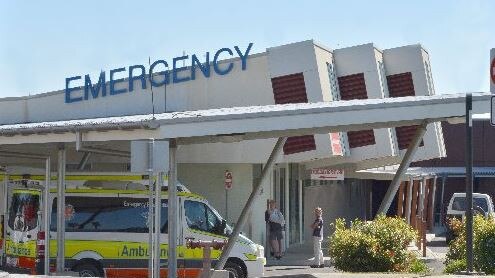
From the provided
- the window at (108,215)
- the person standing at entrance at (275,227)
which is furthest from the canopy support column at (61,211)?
the person standing at entrance at (275,227)

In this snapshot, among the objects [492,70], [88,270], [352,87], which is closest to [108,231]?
[88,270]

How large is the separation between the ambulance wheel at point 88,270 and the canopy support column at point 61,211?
538mm

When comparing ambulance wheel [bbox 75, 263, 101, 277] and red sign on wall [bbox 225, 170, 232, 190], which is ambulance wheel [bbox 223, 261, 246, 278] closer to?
ambulance wheel [bbox 75, 263, 101, 277]

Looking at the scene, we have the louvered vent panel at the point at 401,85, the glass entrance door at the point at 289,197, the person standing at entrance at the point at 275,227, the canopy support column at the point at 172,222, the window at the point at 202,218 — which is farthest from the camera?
the louvered vent panel at the point at 401,85

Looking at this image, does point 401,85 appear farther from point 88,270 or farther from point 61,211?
point 61,211

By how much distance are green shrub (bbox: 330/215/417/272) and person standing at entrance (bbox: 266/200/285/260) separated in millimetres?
9474

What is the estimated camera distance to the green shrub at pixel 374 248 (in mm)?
17922

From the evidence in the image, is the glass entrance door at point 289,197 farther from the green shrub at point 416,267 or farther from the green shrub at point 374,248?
the green shrub at point 374,248

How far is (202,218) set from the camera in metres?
20.7

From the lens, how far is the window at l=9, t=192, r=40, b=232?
20.3 m

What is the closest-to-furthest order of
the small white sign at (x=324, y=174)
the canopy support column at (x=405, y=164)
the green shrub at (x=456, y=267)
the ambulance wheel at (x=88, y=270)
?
the green shrub at (x=456, y=267) → the canopy support column at (x=405, y=164) → the ambulance wheel at (x=88, y=270) → the small white sign at (x=324, y=174)

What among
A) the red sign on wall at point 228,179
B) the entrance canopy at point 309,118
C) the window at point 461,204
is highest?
Answer: the red sign on wall at point 228,179

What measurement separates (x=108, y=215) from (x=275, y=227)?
8.41 m

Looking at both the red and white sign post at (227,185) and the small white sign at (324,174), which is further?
the small white sign at (324,174)
